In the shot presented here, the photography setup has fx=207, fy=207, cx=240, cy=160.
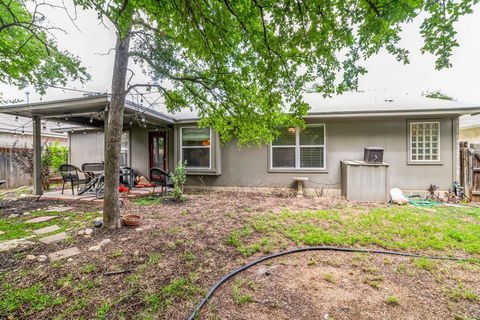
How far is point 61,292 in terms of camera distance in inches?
82.5

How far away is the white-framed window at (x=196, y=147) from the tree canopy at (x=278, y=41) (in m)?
3.57

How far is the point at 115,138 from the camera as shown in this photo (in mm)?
3605

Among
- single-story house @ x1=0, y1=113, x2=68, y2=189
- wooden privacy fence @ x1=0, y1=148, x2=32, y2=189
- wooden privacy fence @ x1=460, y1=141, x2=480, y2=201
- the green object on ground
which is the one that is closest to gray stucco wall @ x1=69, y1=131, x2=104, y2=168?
single-story house @ x1=0, y1=113, x2=68, y2=189

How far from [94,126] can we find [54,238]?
6506mm

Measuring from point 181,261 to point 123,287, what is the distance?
2.34ft

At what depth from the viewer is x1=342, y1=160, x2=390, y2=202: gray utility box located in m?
5.98

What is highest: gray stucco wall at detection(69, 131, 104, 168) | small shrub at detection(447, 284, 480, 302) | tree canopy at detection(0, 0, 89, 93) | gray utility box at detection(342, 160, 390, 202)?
tree canopy at detection(0, 0, 89, 93)

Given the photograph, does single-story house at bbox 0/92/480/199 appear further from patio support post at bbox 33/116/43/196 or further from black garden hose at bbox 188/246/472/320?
black garden hose at bbox 188/246/472/320

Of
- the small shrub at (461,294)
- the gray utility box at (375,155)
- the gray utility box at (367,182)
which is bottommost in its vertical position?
the small shrub at (461,294)

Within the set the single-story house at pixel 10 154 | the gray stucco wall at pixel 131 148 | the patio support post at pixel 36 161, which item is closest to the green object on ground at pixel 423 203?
the gray stucco wall at pixel 131 148

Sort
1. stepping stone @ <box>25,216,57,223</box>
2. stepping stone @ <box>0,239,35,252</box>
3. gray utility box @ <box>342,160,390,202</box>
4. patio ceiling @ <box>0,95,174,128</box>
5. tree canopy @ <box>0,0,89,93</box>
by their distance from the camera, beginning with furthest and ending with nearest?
1. gray utility box @ <box>342,160,390,202</box>
2. patio ceiling @ <box>0,95,174,128</box>
3. stepping stone @ <box>25,216,57,223</box>
4. tree canopy @ <box>0,0,89,93</box>
5. stepping stone @ <box>0,239,35,252</box>

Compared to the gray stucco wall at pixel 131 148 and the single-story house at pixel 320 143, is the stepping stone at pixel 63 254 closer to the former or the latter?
the single-story house at pixel 320 143

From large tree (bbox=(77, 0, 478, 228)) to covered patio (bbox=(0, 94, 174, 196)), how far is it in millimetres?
2392

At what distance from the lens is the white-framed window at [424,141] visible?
6.56 m
